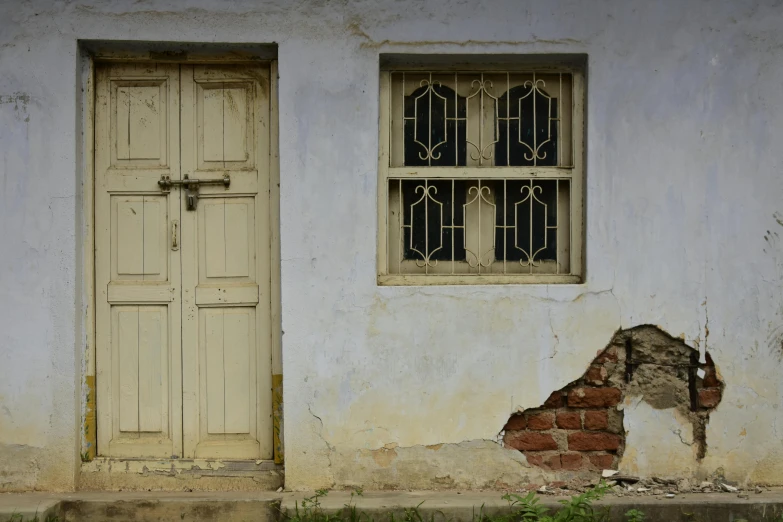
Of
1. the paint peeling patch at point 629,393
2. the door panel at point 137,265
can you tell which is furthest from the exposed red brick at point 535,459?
the door panel at point 137,265

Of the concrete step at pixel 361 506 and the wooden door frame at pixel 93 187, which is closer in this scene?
the concrete step at pixel 361 506

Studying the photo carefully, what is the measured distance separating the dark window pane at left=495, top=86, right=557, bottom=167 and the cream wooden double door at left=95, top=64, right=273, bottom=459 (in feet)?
4.19

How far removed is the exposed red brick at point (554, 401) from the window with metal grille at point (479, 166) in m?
0.64

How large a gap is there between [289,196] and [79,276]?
46.5 inches

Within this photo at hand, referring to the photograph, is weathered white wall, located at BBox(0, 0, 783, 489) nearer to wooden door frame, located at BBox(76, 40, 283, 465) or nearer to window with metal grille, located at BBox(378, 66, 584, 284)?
wooden door frame, located at BBox(76, 40, 283, 465)

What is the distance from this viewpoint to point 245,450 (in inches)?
165

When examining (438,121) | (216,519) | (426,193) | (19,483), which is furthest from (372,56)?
(19,483)

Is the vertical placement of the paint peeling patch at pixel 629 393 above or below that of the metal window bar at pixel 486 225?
below

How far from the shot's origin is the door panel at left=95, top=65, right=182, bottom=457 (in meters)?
4.17

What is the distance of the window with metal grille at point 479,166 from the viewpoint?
4.16 meters

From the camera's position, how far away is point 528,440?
406 centimetres

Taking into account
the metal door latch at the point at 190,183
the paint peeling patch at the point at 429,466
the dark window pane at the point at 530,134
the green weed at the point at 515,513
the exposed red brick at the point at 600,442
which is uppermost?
the dark window pane at the point at 530,134

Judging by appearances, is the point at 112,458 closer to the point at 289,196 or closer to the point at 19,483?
the point at 19,483

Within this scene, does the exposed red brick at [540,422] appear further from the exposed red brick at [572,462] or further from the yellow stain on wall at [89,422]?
the yellow stain on wall at [89,422]
